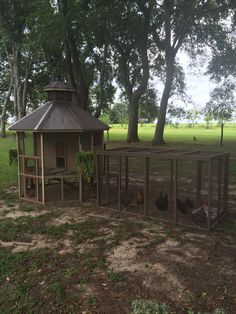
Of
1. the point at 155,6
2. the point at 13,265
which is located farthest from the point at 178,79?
the point at 13,265

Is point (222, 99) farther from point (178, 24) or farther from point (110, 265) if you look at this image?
point (110, 265)

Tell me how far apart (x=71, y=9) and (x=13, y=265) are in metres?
13.7

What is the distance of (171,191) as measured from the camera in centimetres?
905

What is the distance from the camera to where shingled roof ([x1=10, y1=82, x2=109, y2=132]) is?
9469mm

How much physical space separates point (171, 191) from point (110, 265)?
4165 millimetres

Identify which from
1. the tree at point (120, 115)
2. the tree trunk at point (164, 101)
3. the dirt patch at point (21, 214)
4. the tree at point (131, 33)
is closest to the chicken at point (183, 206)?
the dirt patch at point (21, 214)

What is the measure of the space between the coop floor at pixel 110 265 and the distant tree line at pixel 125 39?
11.4m

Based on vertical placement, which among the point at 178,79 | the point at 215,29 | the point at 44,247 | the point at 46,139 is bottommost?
the point at 44,247

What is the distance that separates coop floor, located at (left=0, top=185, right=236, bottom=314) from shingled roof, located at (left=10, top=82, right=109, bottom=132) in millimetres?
2862

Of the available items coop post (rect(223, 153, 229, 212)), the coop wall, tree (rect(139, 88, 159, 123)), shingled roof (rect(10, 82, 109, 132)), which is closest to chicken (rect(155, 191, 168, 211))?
coop post (rect(223, 153, 229, 212))

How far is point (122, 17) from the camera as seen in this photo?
18703mm

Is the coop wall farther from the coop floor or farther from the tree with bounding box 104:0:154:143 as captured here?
the tree with bounding box 104:0:154:143

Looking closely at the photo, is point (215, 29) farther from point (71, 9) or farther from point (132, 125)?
point (71, 9)

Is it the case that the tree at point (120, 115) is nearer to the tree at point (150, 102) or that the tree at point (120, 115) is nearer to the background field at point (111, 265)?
the tree at point (150, 102)
